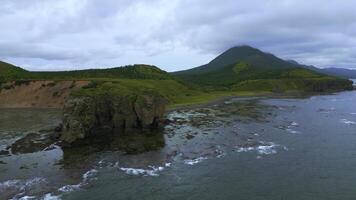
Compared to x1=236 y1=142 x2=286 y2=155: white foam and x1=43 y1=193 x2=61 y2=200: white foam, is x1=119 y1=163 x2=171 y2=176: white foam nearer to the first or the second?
x1=43 y1=193 x2=61 y2=200: white foam

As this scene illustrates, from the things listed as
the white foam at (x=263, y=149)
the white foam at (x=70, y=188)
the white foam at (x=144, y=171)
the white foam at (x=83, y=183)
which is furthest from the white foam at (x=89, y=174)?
the white foam at (x=263, y=149)

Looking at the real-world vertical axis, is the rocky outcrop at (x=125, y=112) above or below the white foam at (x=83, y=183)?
above

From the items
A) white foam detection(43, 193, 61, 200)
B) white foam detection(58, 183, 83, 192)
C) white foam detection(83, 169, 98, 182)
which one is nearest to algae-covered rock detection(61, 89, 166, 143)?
white foam detection(83, 169, 98, 182)

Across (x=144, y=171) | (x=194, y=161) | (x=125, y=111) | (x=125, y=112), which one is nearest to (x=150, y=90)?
(x=125, y=111)

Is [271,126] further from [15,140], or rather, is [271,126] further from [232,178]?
[15,140]

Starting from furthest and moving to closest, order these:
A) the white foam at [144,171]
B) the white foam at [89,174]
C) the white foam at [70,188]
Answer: the white foam at [144,171] → the white foam at [89,174] → the white foam at [70,188]

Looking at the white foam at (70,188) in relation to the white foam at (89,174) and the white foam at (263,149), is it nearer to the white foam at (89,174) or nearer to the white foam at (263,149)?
the white foam at (89,174)

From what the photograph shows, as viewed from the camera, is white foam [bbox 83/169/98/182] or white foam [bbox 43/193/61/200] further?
white foam [bbox 83/169/98/182]

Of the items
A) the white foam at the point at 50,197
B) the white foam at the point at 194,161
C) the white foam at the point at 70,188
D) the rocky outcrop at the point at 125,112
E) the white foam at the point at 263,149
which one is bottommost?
the white foam at the point at 50,197

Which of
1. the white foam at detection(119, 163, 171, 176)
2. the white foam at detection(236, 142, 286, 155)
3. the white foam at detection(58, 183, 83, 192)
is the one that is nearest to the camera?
the white foam at detection(58, 183, 83, 192)

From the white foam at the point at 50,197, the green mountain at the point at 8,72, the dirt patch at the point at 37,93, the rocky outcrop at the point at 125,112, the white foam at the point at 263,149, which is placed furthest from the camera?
the green mountain at the point at 8,72

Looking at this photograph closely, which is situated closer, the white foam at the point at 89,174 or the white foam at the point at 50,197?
the white foam at the point at 50,197
